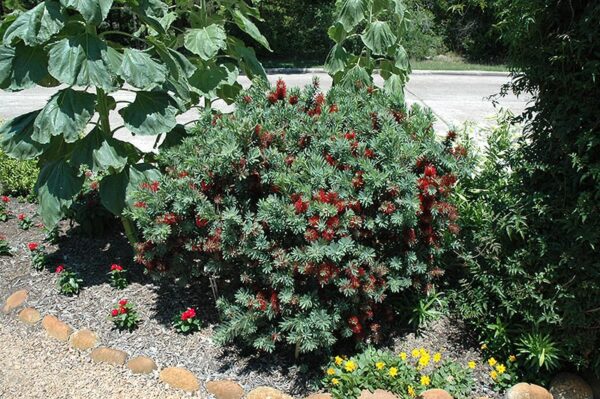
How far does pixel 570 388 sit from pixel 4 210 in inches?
189

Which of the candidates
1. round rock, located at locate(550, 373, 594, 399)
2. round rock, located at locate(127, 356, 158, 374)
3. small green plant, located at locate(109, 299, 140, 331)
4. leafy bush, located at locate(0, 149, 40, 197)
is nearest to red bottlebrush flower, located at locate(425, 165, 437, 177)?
round rock, located at locate(550, 373, 594, 399)

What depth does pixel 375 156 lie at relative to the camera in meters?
3.13

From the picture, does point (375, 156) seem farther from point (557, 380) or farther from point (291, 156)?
point (557, 380)

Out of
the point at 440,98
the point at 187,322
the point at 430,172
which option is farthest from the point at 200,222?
the point at 440,98

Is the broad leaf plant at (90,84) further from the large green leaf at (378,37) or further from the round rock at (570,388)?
the round rock at (570,388)

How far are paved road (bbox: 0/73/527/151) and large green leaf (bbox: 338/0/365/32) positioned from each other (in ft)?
13.7

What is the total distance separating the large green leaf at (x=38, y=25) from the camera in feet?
10.3

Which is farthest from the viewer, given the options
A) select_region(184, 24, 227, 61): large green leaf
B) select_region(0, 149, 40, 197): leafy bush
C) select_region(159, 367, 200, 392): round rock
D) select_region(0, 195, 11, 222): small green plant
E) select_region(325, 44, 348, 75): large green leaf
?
select_region(0, 149, 40, 197): leafy bush

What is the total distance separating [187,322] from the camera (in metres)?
3.51

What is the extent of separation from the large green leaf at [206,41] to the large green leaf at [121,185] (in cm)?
89

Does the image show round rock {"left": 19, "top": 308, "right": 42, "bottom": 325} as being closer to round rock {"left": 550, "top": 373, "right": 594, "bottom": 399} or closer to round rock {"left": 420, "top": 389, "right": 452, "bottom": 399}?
round rock {"left": 420, "top": 389, "right": 452, "bottom": 399}

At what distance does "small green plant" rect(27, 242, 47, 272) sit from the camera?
424 cm

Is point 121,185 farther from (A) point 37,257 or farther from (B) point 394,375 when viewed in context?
(B) point 394,375

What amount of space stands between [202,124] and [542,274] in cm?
215
